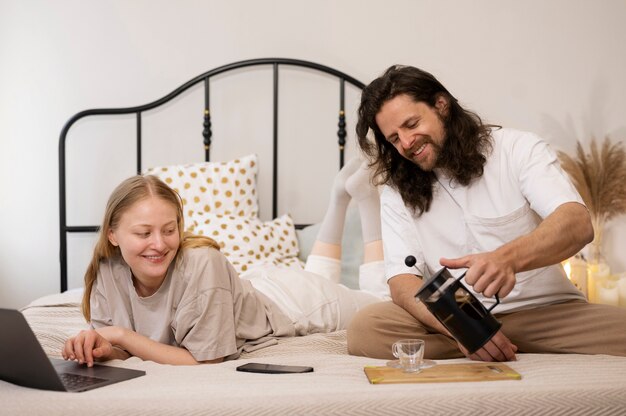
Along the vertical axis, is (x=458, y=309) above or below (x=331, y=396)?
above

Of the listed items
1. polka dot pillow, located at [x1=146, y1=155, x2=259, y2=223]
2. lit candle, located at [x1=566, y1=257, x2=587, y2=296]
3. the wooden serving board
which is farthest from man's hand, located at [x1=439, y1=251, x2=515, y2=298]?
lit candle, located at [x1=566, y1=257, x2=587, y2=296]

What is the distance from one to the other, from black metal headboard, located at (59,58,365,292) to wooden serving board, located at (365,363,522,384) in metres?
1.85

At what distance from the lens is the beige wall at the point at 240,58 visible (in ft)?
10.1

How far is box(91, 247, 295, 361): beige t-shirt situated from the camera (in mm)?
1604

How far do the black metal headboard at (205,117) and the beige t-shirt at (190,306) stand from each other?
132 centimetres

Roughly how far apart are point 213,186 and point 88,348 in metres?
1.47

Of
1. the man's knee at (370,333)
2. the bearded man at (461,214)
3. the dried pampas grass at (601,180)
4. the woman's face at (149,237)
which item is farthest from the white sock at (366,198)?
the dried pampas grass at (601,180)

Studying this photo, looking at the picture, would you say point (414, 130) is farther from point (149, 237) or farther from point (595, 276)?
point (595, 276)

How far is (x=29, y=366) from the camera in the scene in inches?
48.9

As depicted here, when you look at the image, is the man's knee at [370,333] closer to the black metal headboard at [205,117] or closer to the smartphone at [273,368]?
the smartphone at [273,368]

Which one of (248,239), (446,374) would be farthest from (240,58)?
(446,374)

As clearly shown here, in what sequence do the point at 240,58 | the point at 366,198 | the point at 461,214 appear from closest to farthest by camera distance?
the point at 461,214 → the point at 366,198 → the point at 240,58

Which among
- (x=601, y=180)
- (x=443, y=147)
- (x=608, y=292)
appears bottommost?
(x=608, y=292)

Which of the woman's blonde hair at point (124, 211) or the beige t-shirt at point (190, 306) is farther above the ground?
the woman's blonde hair at point (124, 211)
